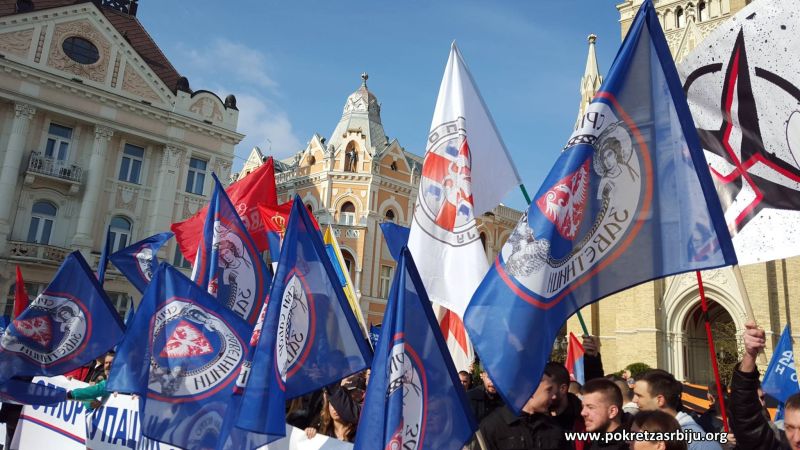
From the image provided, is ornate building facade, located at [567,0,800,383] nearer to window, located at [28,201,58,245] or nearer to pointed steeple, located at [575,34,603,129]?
pointed steeple, located at [575,34,603,129]

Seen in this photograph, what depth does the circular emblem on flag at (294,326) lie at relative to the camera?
494 cm

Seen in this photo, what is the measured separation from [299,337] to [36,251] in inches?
860

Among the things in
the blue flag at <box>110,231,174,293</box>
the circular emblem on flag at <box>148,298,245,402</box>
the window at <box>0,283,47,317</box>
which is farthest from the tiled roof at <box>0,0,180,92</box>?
the circular emblem on flag at <box>148,298,245,402</box>

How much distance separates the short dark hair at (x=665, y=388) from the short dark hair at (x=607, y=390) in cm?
55

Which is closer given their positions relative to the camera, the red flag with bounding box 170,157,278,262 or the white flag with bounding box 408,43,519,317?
the white flag with bounding box 408,43,519,317

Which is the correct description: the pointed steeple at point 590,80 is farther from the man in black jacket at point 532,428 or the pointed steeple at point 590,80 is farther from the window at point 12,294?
the man in black jacket at point 532,428

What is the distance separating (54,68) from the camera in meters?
24.0

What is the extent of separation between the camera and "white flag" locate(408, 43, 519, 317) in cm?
562

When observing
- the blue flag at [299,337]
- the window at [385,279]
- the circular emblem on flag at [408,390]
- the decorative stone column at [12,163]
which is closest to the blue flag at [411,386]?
the circular emblem on flag at [408,390]

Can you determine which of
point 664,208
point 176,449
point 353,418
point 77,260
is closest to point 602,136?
point 664,208

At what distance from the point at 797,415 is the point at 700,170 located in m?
1.46

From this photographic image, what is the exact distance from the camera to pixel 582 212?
3.70m

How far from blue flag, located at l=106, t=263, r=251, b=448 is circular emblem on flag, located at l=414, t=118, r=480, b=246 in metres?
2.19

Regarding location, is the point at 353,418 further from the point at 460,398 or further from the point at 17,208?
the point at 17,208
